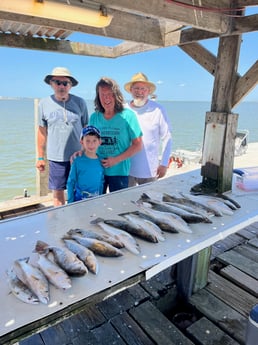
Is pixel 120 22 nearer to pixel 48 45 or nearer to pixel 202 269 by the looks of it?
pixel 48 45

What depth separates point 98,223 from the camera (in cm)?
154

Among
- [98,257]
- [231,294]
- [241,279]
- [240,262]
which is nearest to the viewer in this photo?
[98,257]

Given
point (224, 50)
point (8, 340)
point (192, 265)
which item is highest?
point (224, 50)

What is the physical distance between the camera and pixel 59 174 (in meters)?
2.89

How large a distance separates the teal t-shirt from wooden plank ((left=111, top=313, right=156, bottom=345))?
116 centimetres

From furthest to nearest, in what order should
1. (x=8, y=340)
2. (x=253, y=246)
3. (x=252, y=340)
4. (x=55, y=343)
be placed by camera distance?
(x=253, y=246) < (x=55, y=343) < (x=252, y=340) < (x=8, y=340)

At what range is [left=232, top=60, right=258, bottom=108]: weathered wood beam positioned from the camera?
209cm

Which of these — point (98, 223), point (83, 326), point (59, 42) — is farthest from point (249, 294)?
point (59, 42)

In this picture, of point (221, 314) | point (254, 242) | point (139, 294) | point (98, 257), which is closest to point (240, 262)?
point (254, 242)

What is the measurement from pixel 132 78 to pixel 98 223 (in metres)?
1.86

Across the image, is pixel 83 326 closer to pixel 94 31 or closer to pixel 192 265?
pixel 192 265

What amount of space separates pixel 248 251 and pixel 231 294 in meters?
0.76

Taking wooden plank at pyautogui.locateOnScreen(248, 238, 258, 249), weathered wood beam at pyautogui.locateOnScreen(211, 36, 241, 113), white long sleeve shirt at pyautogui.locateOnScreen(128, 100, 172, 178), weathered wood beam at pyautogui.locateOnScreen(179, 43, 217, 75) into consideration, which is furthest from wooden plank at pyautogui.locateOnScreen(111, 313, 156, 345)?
weathered wood beam at pyautogui.locateOnScreen(179, 43, 217, 75)

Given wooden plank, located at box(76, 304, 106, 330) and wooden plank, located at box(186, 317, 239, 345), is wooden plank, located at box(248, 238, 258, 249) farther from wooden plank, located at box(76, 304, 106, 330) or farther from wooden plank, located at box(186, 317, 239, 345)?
wooden plank, located at box(76, 304, 106, 330)
